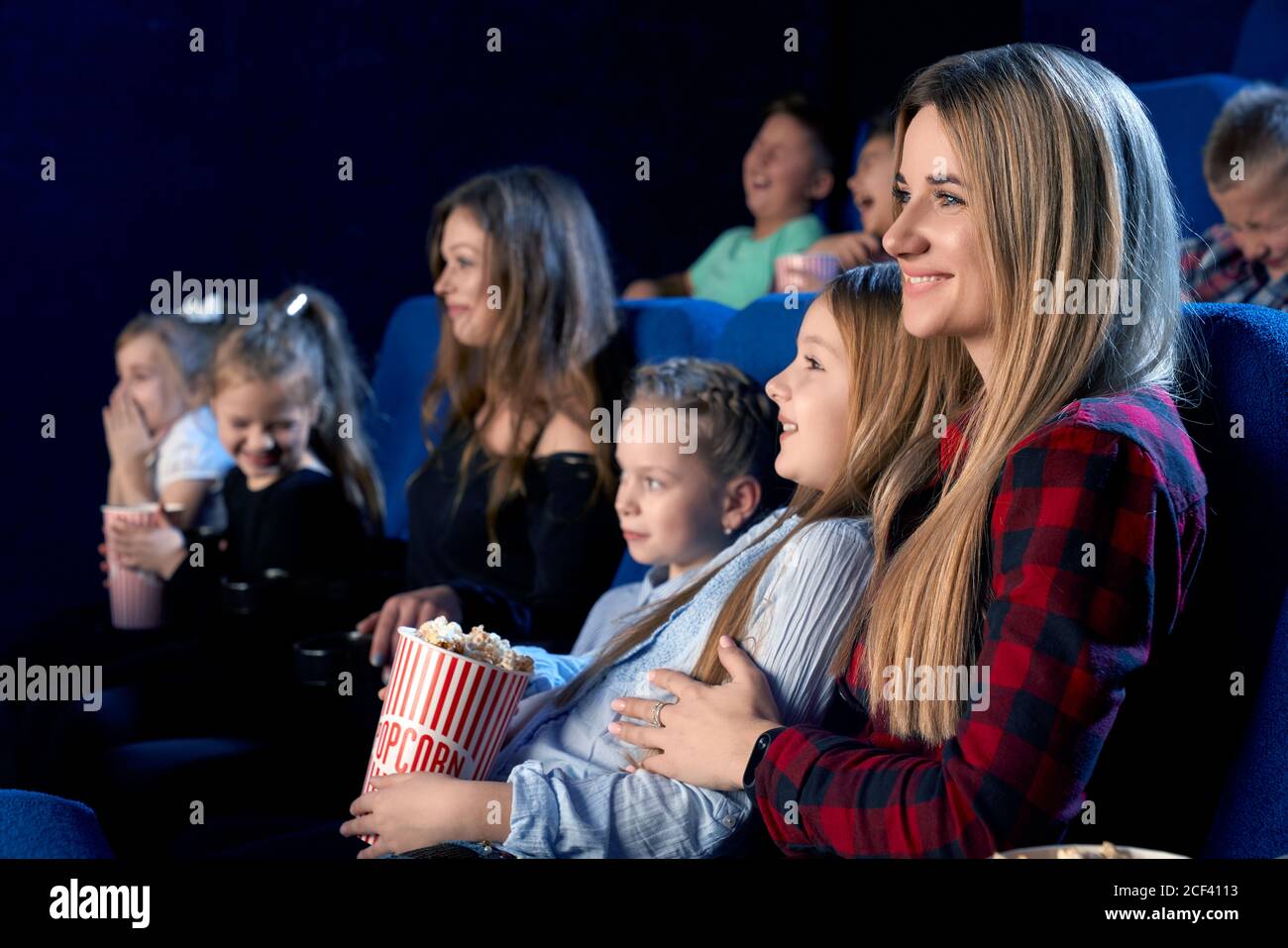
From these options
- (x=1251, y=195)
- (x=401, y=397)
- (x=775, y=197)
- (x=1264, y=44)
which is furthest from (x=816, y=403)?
(x=1264, y=44)

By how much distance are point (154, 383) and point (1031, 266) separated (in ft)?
7.52

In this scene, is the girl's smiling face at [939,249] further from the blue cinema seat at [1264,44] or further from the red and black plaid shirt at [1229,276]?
the blue cinema seat at [1264,44]

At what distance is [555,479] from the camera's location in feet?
6.30

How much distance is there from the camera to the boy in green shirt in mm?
3035

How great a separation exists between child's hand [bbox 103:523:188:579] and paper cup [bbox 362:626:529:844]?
3.38ft

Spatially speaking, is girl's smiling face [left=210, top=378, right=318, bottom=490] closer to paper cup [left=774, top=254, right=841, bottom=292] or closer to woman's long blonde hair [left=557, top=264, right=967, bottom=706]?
paper cup [left=774, top=254, right=841, bottom=292]

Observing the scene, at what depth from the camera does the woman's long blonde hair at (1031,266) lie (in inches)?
37.9

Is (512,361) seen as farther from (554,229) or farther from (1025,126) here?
(1025,126)

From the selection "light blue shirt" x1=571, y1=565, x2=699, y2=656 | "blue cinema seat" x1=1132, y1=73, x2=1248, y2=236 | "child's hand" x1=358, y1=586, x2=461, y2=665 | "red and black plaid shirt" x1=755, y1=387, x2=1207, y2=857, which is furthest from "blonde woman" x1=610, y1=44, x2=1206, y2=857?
"blue cinema seat" x1=1132, y1=73, x2=1248, y2=236

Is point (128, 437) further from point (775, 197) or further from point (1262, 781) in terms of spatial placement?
point (1262, 781)

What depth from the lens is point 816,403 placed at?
49.5 inches

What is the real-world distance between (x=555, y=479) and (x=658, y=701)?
80 centimetres
